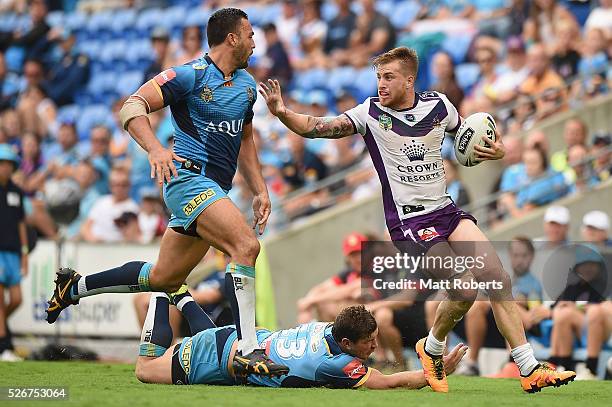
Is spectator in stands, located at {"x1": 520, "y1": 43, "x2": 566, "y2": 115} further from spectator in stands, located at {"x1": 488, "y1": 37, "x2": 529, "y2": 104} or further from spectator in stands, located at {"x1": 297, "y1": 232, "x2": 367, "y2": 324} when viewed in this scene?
spectator in stands, located at {"x1": 297, "y1": 232, "x2": 367, "y2": 324}

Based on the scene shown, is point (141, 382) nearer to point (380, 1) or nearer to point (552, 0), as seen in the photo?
point (552, 0)

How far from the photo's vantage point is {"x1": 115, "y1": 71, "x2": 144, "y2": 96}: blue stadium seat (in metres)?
21.6

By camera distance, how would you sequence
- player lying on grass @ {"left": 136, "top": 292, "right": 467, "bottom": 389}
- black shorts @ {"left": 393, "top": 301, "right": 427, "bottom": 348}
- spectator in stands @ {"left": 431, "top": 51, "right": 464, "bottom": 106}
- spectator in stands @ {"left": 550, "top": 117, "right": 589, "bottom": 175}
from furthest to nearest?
spectator in stands @ {"left": 431, "top": 51, "right": 464, "bottom": 106}
spectator in stands @ {"left": 550, "top": 117, "right": 589, "bottom": 175}
black shorts @ {"left": 393, "top": 301, "right": 427, "bottom": 348}
player lying on grass @ {"left": 136, "top": 292, "right": 467, "bottom": 389}

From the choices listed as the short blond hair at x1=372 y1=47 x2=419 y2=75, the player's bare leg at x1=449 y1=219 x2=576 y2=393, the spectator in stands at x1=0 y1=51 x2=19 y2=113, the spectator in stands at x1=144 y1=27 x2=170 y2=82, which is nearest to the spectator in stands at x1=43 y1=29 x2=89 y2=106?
the spectator in stands at x1=0 y1=51 x2=19 y2=113

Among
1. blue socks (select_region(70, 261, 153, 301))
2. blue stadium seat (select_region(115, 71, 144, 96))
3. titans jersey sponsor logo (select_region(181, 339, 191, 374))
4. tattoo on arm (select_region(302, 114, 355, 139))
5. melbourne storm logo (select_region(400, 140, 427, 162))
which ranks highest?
blue stadium seat (select_region(115, 71, 144, 96))

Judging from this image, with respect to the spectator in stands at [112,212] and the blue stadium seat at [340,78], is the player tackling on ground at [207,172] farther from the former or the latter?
the blue stadium seat at [340,78]

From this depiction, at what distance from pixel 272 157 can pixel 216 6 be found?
243 inches

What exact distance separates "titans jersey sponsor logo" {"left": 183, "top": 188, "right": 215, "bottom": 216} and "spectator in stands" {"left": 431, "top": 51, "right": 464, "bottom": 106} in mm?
7492

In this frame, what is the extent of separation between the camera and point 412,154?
8859mm

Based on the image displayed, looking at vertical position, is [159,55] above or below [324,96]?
above

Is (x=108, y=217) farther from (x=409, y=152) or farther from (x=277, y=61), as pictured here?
(x=409, y=152)

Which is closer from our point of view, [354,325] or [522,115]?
[354,325]

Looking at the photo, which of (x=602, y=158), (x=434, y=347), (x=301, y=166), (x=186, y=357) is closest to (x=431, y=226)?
(x=434, y=347)

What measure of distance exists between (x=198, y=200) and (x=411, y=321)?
159 inches
